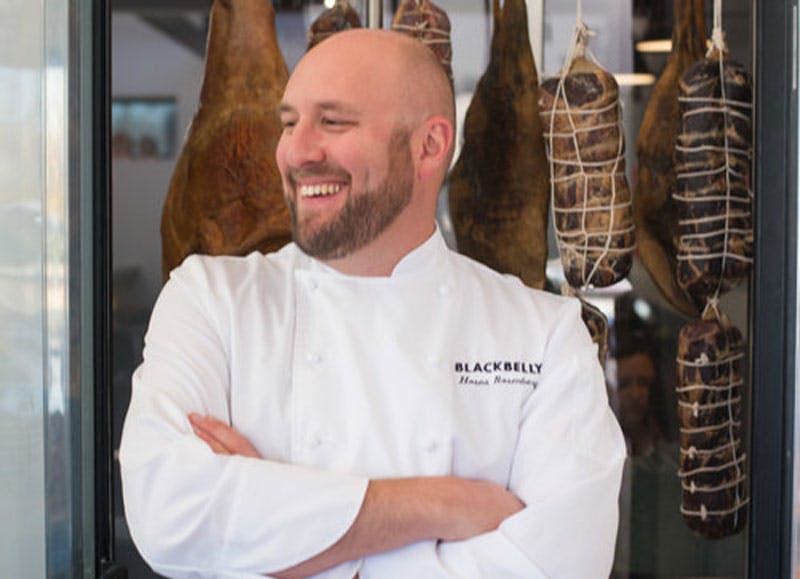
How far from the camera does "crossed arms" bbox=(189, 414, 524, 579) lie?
146 centimetres

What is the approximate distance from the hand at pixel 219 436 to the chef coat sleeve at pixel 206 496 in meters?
0.01

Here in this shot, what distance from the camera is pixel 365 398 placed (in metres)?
1.53

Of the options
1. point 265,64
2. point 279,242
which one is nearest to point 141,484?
point 279,242

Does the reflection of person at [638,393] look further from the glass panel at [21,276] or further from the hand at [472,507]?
the glass panel at [21,276]

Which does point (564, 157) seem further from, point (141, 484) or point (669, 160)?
point (141, 484)

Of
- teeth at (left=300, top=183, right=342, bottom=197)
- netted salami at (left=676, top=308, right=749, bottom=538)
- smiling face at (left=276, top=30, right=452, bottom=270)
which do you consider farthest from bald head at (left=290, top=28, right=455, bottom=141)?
netted salami at (left=676, top=308, right=749, bottom=538)

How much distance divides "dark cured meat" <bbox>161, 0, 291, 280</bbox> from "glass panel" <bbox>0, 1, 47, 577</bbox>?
0.24m

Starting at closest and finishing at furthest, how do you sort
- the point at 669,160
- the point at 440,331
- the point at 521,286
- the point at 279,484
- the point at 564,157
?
the point at 279,484 → the point at 440,331 → the point at 521,286 → the point at 564,157 → the point at 669,160

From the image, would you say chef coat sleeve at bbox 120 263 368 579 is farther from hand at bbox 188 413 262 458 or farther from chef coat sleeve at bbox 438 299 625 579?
chef coat sleeve at bbox 438 299 625 579

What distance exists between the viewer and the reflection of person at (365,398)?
4.78 ft

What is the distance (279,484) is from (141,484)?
0.58 ft

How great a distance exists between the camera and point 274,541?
1449 mm

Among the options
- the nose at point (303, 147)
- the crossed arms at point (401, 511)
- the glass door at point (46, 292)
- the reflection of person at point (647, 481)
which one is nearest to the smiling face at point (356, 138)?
the nose at point (303, 147)

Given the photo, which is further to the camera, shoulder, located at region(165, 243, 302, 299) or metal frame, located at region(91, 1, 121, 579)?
metal frame, located at region(91, 1, 121, 579)
